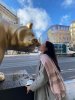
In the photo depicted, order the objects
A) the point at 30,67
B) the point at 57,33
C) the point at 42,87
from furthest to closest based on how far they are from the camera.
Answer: the point at 30,67, the point at 57,33, the point at 42,87

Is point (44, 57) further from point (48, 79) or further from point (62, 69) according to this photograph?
point (62, 69)

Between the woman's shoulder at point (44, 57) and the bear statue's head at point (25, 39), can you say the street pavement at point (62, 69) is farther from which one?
the bear statue's head at point (25, 39)

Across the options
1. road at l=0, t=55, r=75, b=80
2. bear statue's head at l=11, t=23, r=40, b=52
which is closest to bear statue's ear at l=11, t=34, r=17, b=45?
bear statue's head at l=11, t=23, r=40, b=52

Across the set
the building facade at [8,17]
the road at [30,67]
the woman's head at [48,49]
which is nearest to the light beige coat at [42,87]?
the woman's head at [48,49]

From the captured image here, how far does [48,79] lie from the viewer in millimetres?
3939

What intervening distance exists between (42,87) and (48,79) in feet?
0.49

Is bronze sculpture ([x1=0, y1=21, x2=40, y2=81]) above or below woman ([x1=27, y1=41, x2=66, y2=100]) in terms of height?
above

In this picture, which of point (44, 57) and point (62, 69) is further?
point (62, 69)

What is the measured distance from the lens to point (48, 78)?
393 centimetres

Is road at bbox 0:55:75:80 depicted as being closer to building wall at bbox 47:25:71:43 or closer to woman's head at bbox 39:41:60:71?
building wall at bbox 47:25:71:43

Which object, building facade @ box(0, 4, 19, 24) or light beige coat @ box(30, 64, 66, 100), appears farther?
building facade @ box(0, 4, 19, 24)

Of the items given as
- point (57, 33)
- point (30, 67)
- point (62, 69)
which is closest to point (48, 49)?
point (57, 33)

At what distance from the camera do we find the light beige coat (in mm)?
3896

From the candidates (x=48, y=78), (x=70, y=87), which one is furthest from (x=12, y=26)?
(x=70, y=87)
